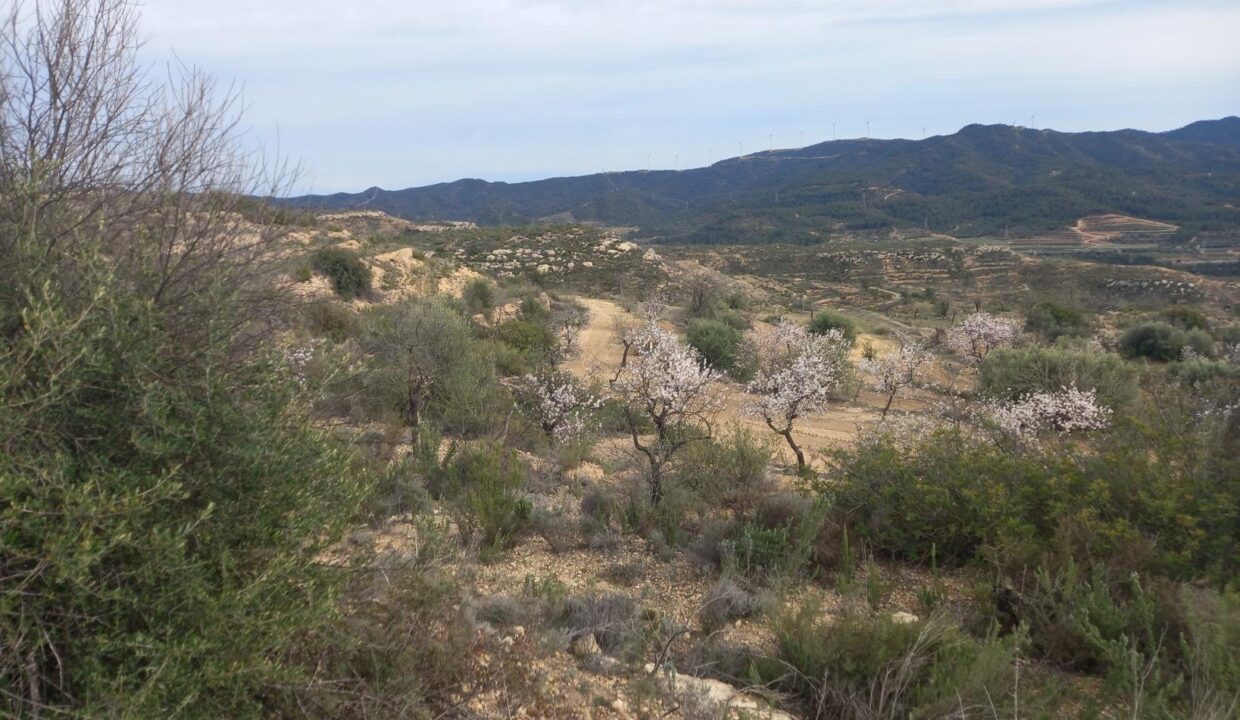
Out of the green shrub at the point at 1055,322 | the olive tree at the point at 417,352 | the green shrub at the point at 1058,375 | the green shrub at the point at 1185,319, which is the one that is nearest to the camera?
the olive tree at the point at 417,352

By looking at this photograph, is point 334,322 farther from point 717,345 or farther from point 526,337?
point 717,345

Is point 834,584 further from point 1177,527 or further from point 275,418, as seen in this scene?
point 275,418

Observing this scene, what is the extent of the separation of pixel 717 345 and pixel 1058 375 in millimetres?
7660

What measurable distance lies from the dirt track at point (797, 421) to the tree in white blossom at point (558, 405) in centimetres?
237

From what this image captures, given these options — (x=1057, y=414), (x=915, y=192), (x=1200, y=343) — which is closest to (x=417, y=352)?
(x=1057, y=414)

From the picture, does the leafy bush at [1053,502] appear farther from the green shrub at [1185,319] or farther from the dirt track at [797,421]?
the green shrub at [1185,319]

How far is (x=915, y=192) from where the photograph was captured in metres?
118

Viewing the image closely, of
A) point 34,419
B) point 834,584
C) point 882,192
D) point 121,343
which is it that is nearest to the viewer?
point 34,419

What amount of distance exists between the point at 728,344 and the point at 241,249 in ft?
51.4

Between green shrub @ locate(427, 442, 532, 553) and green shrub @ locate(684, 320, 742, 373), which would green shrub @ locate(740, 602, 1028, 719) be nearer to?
green shrub @ locate(427, 442, 532, 553)

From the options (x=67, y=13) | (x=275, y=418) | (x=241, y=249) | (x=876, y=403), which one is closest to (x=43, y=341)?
(x=275, y=418)

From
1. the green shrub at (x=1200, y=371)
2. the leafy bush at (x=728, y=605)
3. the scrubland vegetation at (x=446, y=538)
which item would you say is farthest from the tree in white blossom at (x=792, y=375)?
the green shrub at (x=1200, y=371)

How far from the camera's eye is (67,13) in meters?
3.69

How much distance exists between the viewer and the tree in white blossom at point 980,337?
18484 mm
